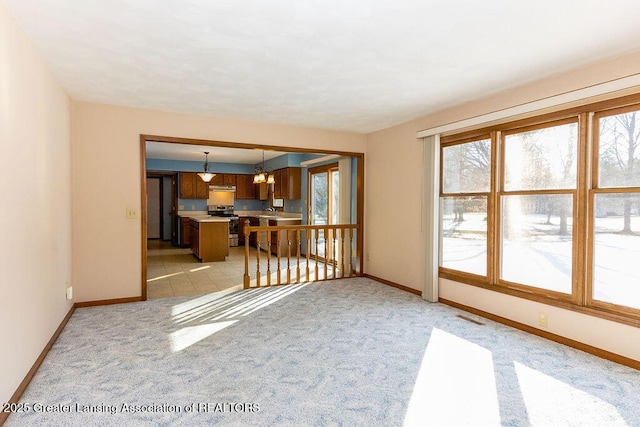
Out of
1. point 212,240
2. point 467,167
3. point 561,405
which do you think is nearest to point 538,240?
point 467,167

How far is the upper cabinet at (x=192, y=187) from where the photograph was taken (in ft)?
32.0

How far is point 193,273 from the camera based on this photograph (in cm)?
612

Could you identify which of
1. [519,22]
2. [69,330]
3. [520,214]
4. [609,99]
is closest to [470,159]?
[520,214]

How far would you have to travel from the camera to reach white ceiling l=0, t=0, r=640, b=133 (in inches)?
83.5

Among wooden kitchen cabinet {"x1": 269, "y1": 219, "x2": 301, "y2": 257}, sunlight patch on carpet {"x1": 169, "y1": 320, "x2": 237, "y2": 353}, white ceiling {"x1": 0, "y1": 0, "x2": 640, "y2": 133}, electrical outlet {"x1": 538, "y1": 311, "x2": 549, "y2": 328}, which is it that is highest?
white ceiling {"x1": 0, "y1": 0, "x2": 640, "y2": 133}

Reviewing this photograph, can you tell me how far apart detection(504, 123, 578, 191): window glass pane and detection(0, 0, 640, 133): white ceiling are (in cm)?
53

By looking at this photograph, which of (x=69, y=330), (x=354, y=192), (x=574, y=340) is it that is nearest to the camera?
(x=574, y=340)

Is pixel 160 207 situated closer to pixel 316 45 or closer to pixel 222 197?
pixel 222 197

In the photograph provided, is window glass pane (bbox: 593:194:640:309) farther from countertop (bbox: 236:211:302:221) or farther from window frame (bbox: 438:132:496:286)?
countertop (bbox: 236:211:302:221)

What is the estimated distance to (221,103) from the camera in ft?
13.4

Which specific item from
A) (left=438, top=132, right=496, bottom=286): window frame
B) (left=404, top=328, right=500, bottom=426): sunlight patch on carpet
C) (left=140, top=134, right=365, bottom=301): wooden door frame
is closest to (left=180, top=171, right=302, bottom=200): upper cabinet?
(left=140, top=134, right=365, bottom=301): wooden door frame

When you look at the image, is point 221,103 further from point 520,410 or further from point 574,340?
point 574,340

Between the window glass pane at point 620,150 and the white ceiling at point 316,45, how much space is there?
0.53 metres

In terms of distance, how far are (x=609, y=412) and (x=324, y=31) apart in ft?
9.51
